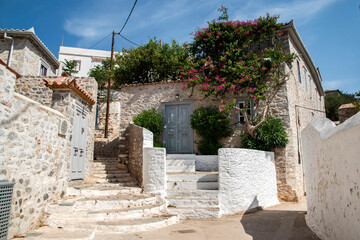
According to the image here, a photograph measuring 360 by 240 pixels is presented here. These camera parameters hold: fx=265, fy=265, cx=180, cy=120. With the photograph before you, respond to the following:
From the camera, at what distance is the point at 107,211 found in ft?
20.4

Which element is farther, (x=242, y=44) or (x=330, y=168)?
(x=242, y=44)

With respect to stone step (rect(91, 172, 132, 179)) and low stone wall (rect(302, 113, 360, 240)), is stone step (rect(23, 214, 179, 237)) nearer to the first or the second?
stone step (rect(91, 172, 132, 179))

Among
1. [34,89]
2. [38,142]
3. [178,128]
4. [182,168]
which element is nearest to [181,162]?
[182,168]

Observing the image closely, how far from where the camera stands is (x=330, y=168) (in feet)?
15.0

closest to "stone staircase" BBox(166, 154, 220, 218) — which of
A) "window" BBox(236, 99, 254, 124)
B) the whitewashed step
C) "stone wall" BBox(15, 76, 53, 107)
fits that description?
the whitewashed step

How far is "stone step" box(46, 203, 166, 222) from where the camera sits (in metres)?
5.77

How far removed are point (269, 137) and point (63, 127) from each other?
7.17 m

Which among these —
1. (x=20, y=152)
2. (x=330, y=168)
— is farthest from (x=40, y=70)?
(x=330, y=168)

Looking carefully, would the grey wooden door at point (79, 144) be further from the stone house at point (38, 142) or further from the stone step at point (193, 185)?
the stone step at point (193, 185)

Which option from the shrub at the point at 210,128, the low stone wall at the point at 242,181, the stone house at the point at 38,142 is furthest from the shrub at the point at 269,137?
the stone house at the point at 38,142

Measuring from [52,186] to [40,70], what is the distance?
10567 millimetres

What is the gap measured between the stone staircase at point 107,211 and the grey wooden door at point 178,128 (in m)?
3.78

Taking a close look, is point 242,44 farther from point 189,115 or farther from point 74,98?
point 74,98

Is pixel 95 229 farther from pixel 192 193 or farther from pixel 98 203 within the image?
pixel 192 193
